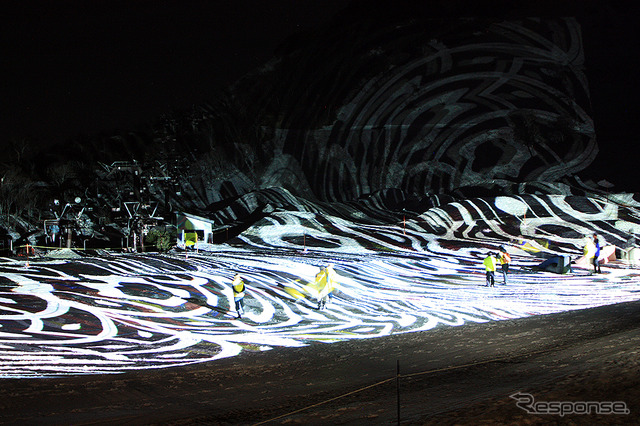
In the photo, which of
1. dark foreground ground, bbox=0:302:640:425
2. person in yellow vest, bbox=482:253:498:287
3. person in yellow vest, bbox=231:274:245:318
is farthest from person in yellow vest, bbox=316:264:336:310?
person in yellow vest, bbox=482:253:498:287

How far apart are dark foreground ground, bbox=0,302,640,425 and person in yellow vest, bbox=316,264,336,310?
622 cm

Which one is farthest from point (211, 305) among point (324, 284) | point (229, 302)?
point (324, 284)

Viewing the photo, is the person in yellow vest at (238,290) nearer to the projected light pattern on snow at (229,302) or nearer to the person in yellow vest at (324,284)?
the projected light pattern on snow at (229,302)

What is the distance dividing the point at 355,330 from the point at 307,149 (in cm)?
5675

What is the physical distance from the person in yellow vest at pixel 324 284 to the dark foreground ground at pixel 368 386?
6220mm

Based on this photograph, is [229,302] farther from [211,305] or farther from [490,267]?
[490,267]

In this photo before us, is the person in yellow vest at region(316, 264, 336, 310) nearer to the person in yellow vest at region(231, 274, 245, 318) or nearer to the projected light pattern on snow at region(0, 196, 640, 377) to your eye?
the projected light pattern on snow at region(0, 196, 640, 377)

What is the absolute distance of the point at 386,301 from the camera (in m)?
20.7

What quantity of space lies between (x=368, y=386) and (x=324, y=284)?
10294mm

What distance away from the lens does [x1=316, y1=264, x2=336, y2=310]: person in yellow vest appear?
19.0 m

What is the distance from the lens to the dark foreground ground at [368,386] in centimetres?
714

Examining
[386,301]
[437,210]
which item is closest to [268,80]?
[437,210]

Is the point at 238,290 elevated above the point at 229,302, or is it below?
above

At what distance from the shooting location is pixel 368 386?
8.73 meters
